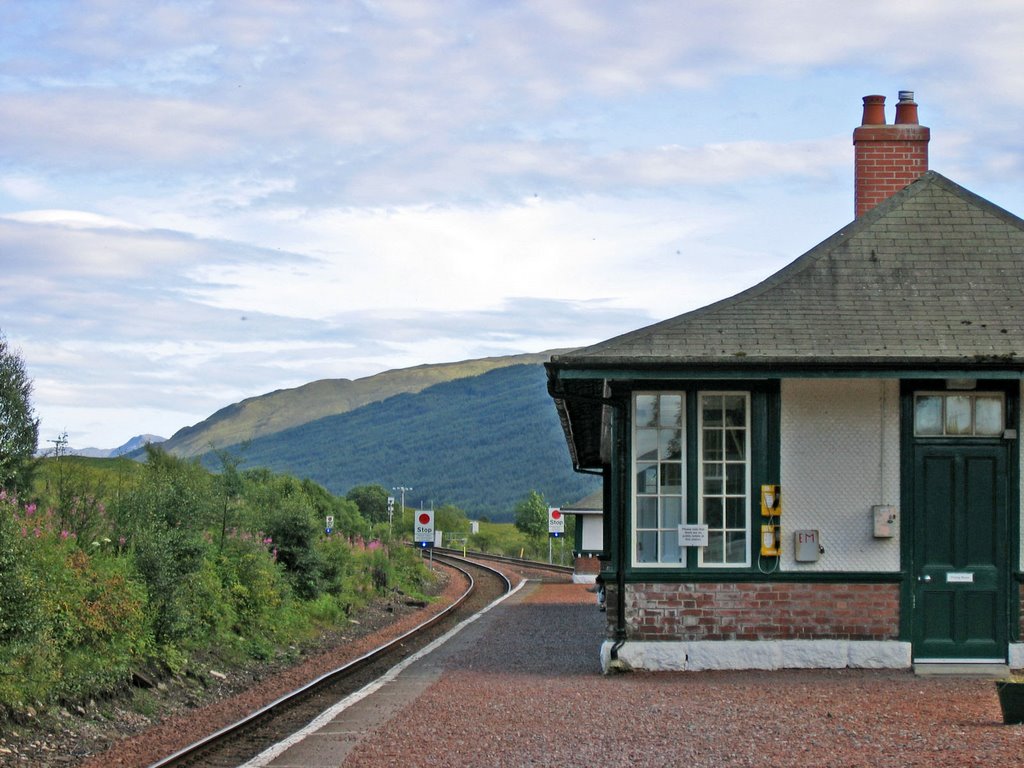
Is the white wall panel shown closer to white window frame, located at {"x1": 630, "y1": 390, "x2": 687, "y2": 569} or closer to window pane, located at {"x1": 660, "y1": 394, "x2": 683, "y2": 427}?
white window frame, located at {"x1": 630, "y1": 390, "x2": 687, "y2": 569}

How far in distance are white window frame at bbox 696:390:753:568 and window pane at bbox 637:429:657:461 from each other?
47 centimetres

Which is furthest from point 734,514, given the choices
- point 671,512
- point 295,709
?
point 295,709

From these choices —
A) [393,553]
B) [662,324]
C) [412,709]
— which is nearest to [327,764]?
[412,709]

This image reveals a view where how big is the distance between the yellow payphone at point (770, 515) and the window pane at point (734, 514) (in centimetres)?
26

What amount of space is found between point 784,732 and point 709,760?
1197 millimetres

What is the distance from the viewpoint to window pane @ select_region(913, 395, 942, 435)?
47.1 feet

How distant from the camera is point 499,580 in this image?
41562 millimetres

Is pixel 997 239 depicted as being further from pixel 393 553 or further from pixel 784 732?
pixel 393 553

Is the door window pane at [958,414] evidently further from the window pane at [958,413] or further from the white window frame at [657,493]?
the white window frame at [657,493]

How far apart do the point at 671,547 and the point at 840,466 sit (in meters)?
1.96

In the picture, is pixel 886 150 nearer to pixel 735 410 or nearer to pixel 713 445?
pixel 735 410

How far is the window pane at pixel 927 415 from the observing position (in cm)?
1436

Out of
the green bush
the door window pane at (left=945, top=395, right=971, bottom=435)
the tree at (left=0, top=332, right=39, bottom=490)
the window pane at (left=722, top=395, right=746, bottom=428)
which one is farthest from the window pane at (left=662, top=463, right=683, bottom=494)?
the tree at (left=0, top=332, right=39, bottom=490)

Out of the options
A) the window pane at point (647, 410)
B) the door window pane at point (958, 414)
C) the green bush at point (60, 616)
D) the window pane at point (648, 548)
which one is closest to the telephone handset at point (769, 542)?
the window pane at point (648, 548)
